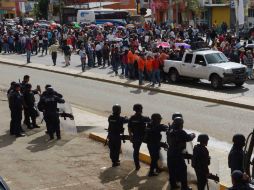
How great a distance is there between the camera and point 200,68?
2400 cm

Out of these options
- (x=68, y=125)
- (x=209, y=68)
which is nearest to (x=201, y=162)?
(x=68, y=125)

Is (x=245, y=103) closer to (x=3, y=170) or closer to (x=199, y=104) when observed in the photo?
(x=199, y=104)

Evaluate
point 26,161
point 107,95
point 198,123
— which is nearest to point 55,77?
point 107,95

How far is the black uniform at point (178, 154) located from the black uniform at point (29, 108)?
274 inches

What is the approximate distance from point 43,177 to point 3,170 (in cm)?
113

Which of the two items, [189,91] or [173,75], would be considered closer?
[189,91]

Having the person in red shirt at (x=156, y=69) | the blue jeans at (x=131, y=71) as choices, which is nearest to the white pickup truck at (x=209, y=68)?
the person in red shirt at (x=156, y=69)

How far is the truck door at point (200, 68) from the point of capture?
23.8 meters

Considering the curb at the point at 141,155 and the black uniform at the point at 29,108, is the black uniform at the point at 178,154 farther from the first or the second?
the black uniform at the point at 29,108

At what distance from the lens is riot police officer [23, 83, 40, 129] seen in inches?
615

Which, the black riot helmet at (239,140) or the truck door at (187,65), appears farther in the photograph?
the truck door at (187,65)

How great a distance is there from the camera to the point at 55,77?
29.5 m

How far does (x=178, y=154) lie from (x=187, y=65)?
15.3m

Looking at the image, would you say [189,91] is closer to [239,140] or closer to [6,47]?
[239,140]
